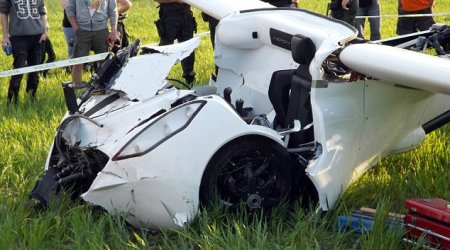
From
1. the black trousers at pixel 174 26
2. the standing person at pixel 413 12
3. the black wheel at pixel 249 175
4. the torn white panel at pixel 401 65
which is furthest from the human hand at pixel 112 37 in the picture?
the torn white panel at pixel 401 65

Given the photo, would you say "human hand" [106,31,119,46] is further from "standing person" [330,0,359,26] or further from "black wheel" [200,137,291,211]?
"black wheel" [200,137,291,211]

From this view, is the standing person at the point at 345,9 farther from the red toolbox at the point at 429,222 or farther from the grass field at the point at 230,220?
the red toolbox at the point at 429,222

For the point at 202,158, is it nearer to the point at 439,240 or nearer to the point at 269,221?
the point at 269,221

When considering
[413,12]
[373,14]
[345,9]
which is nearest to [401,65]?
[345,9]

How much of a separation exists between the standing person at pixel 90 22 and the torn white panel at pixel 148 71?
3556mm

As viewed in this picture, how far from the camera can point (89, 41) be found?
811 centimetres

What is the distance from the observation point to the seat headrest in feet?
13.6

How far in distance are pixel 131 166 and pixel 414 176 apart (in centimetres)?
176

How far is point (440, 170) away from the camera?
461 cm

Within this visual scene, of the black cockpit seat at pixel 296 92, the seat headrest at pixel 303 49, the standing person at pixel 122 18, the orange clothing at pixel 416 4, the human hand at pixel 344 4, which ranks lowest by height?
the standing person at pixel 122 18

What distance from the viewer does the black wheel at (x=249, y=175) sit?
382cm

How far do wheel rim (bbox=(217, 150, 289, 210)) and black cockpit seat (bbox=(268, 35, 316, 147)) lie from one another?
0.31 metres

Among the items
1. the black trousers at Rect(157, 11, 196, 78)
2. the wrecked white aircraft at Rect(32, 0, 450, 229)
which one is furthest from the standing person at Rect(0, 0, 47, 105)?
the wrecked white aircraft at Rect(32, 0, 450, 229)

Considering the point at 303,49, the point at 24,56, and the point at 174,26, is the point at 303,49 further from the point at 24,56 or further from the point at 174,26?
the point at 174,26
